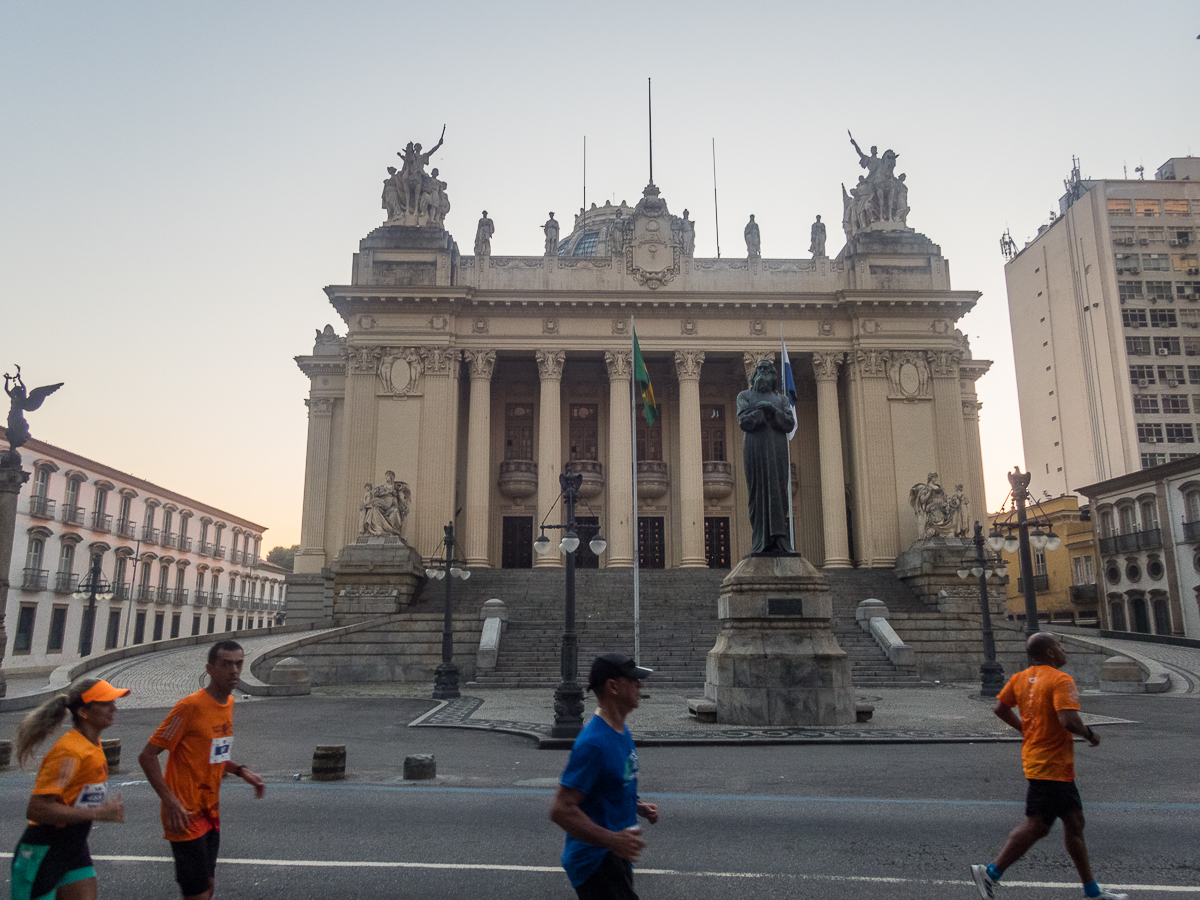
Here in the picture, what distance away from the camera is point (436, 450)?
3441cm

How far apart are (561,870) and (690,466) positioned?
29.5 metres

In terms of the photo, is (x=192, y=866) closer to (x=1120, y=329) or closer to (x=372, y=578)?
(x=372, y=578)

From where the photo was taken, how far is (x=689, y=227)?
37781mm

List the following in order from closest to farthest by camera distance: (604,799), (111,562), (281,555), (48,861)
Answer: (604,799) → (48,861) → (111,562) → (281,555)

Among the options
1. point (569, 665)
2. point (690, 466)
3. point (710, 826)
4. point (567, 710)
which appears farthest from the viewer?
point (690, 466)

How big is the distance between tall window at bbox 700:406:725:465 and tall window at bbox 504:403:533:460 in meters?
8.02

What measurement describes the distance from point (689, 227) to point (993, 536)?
2236 cm

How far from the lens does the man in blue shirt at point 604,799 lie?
3229 millimetres

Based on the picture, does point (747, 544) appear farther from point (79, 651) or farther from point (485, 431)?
point (79, 651)

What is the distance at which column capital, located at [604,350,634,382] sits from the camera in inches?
1390

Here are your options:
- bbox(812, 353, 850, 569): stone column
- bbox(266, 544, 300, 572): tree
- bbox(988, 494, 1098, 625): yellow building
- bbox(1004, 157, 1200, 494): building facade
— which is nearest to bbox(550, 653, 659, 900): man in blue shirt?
bbox(812, 353, 850, 569): stone column

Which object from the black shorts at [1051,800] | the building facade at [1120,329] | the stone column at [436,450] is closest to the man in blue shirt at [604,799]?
the black shorts at [1051,800]

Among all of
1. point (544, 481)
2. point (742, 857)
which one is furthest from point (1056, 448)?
point (742, 857)

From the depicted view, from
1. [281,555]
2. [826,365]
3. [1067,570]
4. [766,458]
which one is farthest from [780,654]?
[281,555]
